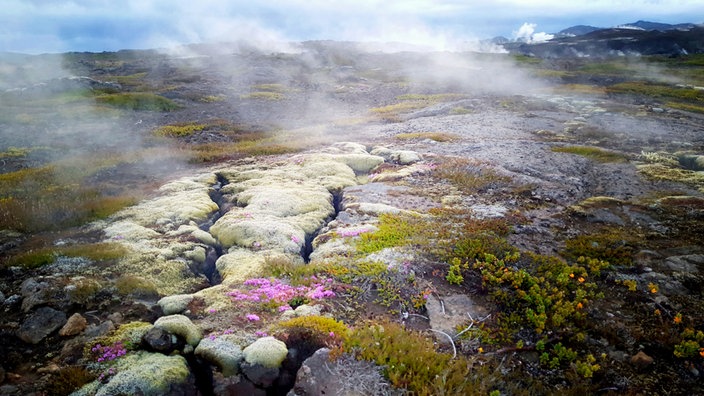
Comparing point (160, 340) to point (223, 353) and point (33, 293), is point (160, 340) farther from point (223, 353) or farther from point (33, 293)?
point (33, 293)

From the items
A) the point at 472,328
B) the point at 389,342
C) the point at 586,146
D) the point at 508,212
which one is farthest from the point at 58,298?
the point at 586,146

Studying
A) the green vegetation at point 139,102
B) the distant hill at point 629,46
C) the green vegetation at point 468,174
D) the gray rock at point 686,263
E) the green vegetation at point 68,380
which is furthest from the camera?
the distant hill at point 629,46

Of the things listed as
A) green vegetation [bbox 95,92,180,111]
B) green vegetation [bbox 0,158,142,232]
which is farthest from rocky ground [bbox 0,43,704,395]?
green vegetation [bbox 95,92,180,111]

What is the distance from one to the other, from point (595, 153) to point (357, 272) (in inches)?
1038

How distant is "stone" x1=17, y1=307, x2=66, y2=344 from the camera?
10.4 meters

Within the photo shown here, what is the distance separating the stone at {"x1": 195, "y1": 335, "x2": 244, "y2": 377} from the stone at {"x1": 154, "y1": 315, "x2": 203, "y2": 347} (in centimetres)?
36

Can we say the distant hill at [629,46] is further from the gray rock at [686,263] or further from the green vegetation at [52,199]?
the green vegetation at [52,199]

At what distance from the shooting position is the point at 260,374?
30.3ft

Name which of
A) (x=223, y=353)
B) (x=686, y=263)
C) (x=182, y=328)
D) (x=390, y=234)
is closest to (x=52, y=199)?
(x=182, y=328)

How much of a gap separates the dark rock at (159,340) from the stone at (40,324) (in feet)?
10.4

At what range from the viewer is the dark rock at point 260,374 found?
9.16 m

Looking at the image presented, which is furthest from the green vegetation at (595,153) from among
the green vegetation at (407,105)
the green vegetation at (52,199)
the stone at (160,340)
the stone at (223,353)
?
the green vegetation at (52,199)

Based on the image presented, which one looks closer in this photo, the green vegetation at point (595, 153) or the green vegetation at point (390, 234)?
the green vegetation at point (390, 234)

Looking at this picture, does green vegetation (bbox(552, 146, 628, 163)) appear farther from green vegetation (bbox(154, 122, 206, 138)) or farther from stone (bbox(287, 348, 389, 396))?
green vegetation (bbox(154, 122, 206, 138))
